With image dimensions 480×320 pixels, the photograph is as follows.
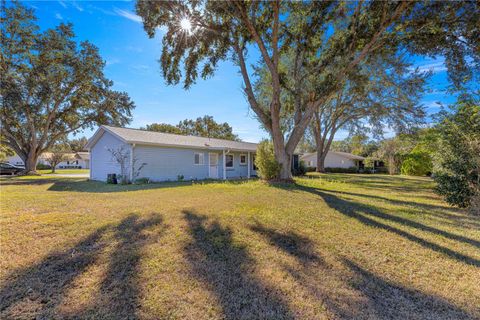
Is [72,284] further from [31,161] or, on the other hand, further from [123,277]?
[31,161]

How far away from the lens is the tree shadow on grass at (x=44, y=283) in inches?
87.5

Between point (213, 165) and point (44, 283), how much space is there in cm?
1445

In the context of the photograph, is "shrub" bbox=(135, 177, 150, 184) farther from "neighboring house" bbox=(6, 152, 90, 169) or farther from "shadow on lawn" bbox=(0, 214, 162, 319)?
A: "neighboring house" bbox=(6, 152, 90, 169)

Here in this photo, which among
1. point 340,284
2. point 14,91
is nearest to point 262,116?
point 340,284

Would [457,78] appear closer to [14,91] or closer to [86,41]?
[86,41]

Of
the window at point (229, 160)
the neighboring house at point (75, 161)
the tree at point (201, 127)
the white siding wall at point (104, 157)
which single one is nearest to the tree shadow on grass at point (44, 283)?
the white siding wall at point (104, 157)

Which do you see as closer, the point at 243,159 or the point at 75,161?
the point at 243,159

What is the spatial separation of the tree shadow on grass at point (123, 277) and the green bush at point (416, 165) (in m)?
28.3

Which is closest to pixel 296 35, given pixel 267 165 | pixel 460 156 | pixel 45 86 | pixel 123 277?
pixel 267 165

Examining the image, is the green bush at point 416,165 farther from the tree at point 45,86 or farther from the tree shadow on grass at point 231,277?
the tree at point 45,86

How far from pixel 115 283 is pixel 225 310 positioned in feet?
4.68

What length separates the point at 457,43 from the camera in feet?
30.4

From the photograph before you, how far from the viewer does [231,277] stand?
2.81 m

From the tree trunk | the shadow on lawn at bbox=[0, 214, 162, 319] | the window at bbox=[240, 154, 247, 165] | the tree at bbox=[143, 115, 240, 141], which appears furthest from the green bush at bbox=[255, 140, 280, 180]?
the tree at bbox=[143, 115, 240, 141]
